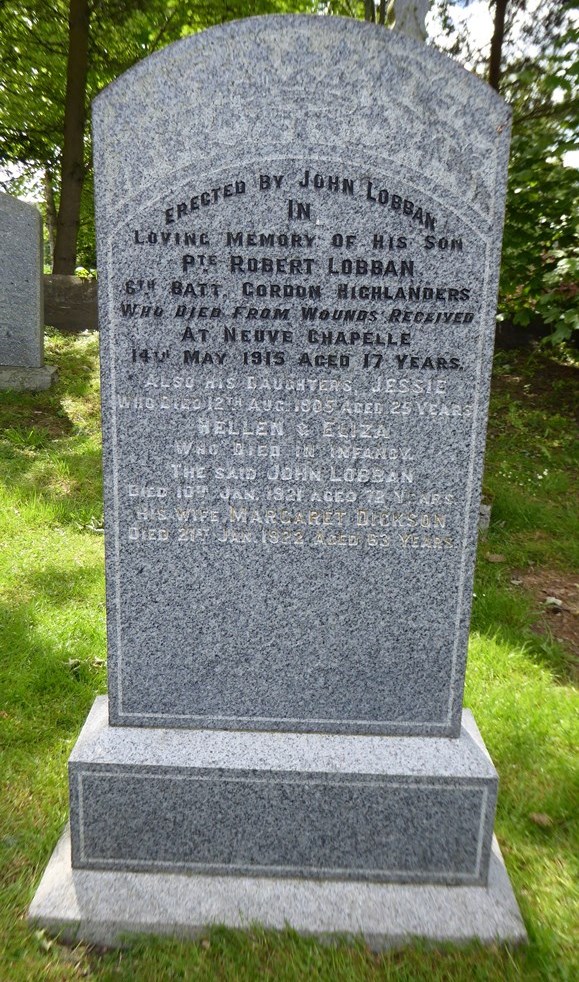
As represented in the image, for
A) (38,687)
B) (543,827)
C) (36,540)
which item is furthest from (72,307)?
(543,827)

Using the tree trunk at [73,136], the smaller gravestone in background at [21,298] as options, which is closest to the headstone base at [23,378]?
the smaller gravestone in background at [21,298]

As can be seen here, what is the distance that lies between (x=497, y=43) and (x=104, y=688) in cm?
1006

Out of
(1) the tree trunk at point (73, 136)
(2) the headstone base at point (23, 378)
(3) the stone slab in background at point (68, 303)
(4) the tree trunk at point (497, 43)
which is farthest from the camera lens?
(1) the tree trunk at point (73, 136)

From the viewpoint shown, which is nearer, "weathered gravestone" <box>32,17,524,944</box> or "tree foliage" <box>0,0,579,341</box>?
"weathered gravestone" <box>32,17,524,944</box>

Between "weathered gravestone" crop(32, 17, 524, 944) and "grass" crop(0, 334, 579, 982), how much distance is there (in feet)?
0.35

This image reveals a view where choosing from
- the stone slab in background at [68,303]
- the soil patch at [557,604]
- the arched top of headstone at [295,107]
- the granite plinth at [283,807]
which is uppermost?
the stone slab in background at [68,303]

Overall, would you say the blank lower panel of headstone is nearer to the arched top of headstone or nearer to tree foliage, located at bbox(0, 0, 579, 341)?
the arched top of headstone

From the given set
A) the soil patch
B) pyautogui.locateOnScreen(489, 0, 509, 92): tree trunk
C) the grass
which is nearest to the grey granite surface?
the grass

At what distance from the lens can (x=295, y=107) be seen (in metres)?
2.18

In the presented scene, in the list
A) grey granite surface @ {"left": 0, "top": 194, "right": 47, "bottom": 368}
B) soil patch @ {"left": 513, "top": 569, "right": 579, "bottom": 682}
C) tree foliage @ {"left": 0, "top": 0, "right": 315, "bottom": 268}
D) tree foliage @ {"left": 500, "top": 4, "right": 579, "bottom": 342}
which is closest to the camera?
soil patch @ {"left": 513, "top": 569, "right": 579, "bottom": 682}

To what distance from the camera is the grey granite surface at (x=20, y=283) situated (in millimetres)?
7465

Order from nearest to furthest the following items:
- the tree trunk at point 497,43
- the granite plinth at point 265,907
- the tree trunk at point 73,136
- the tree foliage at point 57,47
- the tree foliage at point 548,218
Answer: the granite plinth at point 265,907, the tree foliage at point 548,218, the tree trunk at point 497,43, the tree trunk at point 73,136, the tree foliage at point 57,47

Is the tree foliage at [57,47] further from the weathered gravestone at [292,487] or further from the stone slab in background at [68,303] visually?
the weathered gravestone at [292,487]

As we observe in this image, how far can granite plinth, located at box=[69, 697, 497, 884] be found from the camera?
2420 mm
